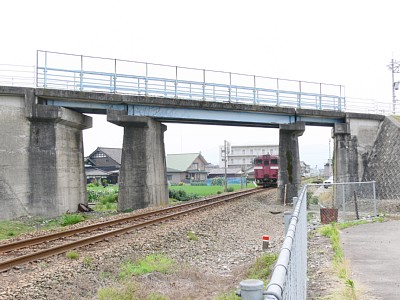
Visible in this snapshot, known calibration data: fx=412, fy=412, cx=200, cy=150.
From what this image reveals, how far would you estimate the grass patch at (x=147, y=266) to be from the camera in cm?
903

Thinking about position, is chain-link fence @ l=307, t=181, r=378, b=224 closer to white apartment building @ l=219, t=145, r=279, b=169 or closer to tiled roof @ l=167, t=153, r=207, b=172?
tiled roof @ l=167, t=153, r=207, b=172

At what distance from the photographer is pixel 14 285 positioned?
7.29 meters

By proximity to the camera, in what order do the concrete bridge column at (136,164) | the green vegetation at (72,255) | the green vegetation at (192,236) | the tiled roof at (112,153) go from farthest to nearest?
1. the tiled roof at (112,153)
2. the concrete bridge column at (136,164)
3. the green vegetation at (192,236)
4. the green vegetation at (72,255)

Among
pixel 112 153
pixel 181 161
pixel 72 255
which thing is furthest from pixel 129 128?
pixel 181 161

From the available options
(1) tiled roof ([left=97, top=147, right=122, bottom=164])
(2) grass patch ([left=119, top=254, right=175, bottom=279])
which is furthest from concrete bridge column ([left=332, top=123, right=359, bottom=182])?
(1) tiled roof ([left=97, top=147, right=122, bottom=164])

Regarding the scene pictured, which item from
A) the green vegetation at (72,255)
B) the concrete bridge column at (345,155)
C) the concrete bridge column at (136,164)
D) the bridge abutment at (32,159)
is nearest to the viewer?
the green vegetation at (72,255)

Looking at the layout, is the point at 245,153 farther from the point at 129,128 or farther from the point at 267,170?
the point at 129,128

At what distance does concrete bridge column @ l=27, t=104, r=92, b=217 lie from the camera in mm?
20406

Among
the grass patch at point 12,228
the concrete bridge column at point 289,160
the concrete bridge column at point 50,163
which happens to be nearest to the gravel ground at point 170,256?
the grass patch at point 12,228

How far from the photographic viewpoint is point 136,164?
911 inches

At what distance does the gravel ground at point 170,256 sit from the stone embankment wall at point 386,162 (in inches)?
514

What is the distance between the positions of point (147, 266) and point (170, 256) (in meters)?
1.57

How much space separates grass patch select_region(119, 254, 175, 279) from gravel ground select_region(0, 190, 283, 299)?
0.67 feet

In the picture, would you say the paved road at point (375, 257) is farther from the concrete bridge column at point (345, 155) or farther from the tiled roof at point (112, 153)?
the tiled roof at point (112, 153)
